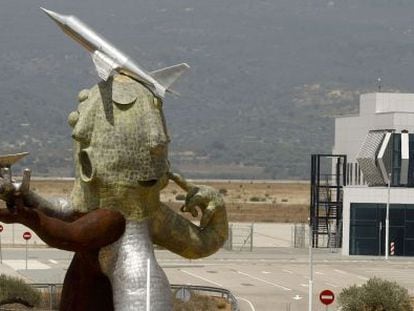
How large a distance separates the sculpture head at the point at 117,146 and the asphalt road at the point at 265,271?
62.3 ft

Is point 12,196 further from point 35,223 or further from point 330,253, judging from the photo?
point 330,253

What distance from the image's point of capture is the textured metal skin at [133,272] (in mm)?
29359

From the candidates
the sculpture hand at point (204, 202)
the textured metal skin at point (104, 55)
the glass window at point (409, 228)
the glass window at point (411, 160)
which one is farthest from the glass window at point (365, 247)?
the sculpture hand at point (204, 202)

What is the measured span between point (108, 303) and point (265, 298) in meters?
21.8

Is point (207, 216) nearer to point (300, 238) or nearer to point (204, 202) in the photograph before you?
point (204, 202)

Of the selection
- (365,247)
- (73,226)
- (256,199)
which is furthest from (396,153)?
(256,199)

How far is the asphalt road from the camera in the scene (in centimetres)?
5241

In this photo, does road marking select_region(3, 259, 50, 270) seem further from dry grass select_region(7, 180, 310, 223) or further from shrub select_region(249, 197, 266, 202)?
shrub select_region(249, 197, 266, 202)

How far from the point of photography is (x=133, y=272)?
96.7 feet

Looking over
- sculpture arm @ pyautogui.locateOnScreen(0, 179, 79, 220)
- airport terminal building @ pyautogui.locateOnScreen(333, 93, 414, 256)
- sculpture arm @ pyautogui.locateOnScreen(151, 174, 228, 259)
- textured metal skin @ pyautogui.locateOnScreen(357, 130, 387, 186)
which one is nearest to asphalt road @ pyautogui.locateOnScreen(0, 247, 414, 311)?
airport terminal building @ pyautogui.locateOnScreen(333, 93, 414, 256)

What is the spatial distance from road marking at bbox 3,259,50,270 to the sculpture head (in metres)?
31.5

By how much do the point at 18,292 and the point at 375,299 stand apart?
36.4 ft

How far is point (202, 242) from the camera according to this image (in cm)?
3134

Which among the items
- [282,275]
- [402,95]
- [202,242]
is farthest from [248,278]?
[202,242]
